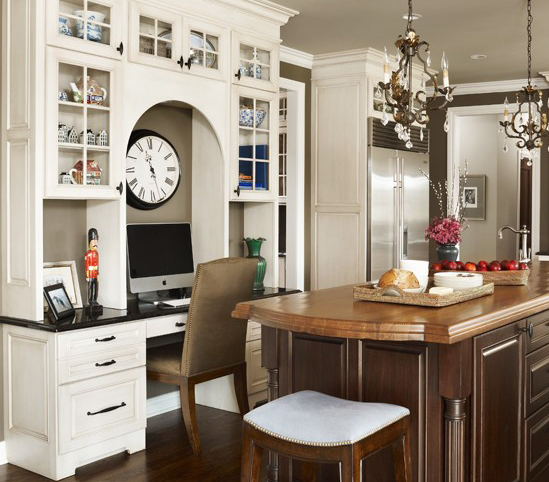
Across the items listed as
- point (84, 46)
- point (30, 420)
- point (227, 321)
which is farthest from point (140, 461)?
point (84, 46)

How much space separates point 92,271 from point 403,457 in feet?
6.88

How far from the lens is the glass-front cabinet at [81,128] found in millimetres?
3552

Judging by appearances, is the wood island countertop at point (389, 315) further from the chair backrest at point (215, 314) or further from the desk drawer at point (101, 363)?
the desk drawer at point (101, 363)

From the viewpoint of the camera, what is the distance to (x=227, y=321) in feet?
13.4

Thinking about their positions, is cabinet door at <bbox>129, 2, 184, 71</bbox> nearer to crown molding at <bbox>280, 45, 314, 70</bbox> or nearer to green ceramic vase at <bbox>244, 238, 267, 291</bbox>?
green ceramic vase at <bbox>244, 238, 267, 291</bbox>

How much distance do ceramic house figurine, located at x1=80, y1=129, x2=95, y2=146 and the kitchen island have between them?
1.46 m

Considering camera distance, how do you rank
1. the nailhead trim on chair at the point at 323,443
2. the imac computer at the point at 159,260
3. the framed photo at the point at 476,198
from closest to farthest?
the nailhead trim on chair at the point at 323,443
the imac computer at the point at 159,260
the framed photo at the point at 476,198

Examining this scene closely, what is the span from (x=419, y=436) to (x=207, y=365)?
5.59ft

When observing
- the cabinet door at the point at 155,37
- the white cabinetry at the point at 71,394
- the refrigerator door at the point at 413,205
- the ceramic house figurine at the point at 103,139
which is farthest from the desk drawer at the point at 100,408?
the refrigerator door at the point at 413,205

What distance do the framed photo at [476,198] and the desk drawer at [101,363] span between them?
6516mm

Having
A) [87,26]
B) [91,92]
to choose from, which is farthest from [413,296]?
[87,26]

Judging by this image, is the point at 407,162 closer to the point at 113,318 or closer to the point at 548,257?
the point at 548,257

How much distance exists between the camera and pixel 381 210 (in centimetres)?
619

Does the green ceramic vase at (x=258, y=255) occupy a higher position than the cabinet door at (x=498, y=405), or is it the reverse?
the green ceramic vase at (x=258, y=255)
